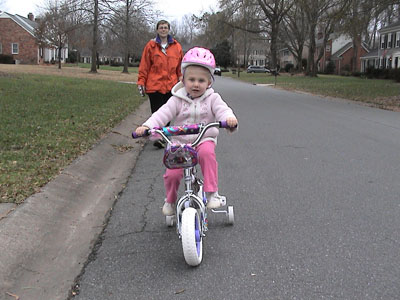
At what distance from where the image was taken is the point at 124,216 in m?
4.61

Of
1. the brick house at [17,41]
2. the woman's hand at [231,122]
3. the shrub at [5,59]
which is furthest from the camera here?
the brick house at [17,41]

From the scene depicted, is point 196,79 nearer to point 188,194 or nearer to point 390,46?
point 188,194

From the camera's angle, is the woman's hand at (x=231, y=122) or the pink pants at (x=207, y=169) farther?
the pink pants at (x=207, y=169)

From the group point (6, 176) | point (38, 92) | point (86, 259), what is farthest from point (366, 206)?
point (38, 92)

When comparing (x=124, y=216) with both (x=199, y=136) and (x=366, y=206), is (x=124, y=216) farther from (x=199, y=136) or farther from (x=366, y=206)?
(x=366, y=206)

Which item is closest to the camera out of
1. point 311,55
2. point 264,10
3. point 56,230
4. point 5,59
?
point 56,230

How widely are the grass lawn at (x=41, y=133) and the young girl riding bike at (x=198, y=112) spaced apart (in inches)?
67.5

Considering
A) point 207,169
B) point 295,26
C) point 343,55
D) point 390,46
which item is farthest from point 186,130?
point 343,55

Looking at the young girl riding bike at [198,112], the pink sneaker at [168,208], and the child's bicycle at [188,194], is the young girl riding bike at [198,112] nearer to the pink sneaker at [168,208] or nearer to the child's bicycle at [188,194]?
the pink sneaker at [168,208]

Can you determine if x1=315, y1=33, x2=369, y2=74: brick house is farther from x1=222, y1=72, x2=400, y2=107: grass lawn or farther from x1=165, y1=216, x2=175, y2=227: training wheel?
x1=165, y1=216, x2=175, y2=227: training wheel

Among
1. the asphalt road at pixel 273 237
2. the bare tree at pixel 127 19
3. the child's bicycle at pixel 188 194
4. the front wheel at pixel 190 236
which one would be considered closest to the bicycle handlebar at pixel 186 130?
the child's bicycle at pixel 188 194

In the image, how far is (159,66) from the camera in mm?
7488

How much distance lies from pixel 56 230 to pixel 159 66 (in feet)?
13.3

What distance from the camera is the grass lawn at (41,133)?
514 cm
